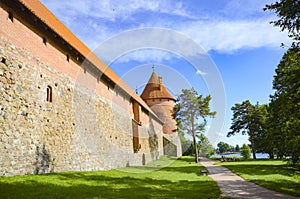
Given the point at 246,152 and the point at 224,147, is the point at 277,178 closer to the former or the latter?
the point at 246,152

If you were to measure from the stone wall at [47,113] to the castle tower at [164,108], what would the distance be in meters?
24.3

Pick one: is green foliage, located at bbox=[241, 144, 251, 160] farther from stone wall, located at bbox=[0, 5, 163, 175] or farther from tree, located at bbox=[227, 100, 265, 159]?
stone wall, located at bbox=[0, 5, 163, 175]

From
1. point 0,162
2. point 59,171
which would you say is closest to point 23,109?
point 0,162

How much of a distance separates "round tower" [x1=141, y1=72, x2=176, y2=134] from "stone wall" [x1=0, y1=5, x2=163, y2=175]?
80.3 feet

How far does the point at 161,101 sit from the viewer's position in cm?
4422

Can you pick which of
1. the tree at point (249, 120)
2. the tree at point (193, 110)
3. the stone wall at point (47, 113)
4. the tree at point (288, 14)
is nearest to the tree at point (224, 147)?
the tree at point (249, 120)

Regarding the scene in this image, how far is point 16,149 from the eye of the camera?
8.76 meters

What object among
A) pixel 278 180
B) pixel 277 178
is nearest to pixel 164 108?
pixel 277 178

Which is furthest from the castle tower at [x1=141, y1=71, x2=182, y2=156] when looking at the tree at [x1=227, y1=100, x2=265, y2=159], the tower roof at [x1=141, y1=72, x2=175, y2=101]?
the tree at [x1=227, y1=100, x2=265, y2=159]

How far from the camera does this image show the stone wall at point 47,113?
8773mm

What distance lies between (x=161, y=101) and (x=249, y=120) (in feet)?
51.3

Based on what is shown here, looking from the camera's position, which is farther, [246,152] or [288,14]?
[246,152]

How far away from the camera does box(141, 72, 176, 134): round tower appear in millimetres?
43406

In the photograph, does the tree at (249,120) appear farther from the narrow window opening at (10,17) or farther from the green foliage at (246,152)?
the narrow window opening at (10,17)
